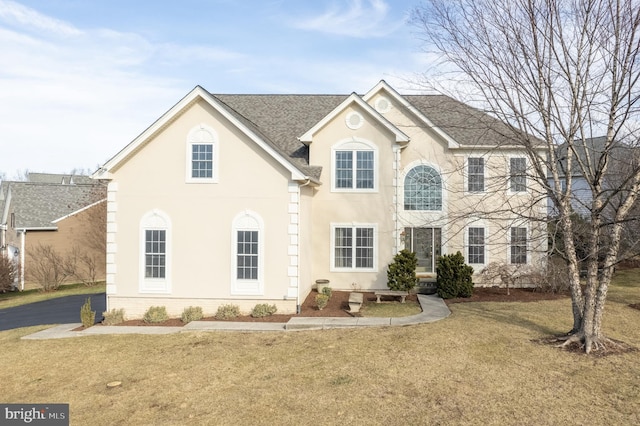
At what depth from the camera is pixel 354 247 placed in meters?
17.2

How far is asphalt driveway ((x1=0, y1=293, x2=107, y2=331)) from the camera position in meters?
15.0

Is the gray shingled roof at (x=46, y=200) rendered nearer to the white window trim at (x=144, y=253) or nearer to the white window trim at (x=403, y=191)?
the white window trim at (x=144, y=253)

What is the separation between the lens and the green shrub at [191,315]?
43.0 feet

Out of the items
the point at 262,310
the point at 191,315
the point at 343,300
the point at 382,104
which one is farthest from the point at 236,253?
the point at 382,104

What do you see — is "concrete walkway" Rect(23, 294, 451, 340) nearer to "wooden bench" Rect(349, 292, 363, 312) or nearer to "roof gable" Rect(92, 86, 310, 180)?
"wooden bench" Rect(349, 292, 363, 312)

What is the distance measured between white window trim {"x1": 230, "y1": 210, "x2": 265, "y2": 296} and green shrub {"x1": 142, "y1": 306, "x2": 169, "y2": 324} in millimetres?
2266

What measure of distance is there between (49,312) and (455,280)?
16650 millimetres

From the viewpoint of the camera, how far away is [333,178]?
56.5 ft

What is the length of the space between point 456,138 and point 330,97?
722 centimetres

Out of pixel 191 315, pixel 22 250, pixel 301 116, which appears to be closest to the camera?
pixel 191 315

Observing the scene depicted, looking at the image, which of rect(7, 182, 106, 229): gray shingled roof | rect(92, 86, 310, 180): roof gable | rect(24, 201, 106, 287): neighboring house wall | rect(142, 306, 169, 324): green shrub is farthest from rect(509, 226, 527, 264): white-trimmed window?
rect(7, 182, 106, 229): gray shingled roof

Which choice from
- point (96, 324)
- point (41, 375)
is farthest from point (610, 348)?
point (96, 324)

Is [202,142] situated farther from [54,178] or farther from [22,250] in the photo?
[54,178]

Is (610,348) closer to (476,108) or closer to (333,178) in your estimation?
(476,108)
